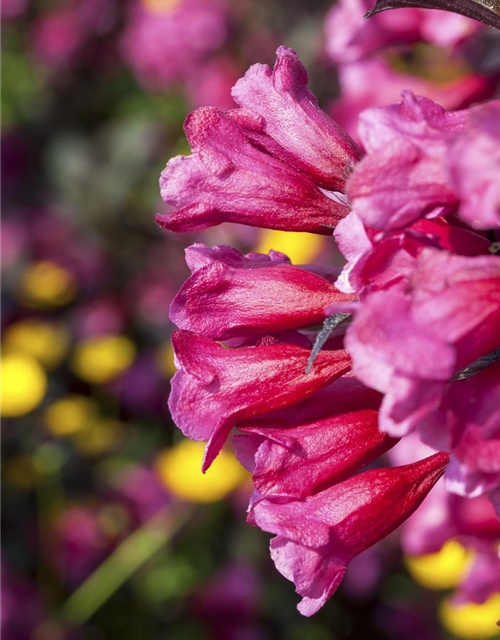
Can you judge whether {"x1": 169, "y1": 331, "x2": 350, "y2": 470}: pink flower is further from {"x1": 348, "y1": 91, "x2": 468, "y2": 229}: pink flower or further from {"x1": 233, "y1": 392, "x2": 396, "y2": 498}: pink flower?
{"x1": 348, "y1": 91, "x2": 468, "y2": 229}: pink flower

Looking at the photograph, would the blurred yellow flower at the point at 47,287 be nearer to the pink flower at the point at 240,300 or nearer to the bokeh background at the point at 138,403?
the bokeh background at the point at 138,403

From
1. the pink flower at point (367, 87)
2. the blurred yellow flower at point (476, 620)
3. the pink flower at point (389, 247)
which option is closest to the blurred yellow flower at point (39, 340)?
the blurred yellow flower at point (476, 620)

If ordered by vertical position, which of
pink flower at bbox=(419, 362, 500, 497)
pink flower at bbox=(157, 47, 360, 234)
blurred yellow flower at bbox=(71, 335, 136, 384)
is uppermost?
pink flower at bbox=(157, 47, 360, 234)

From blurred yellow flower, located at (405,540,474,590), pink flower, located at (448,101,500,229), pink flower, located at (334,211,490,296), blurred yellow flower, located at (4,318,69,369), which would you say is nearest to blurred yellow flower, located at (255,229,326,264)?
blurred yellow flower, located at (4,318,69,369)

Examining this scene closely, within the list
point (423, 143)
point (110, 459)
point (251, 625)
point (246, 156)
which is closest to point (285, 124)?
point (246, 156)

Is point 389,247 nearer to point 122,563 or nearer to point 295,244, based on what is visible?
point 122,563

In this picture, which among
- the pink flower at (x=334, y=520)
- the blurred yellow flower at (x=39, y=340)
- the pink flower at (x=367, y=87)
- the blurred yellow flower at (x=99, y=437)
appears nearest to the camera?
the pink flower at (x=334, y=520)
